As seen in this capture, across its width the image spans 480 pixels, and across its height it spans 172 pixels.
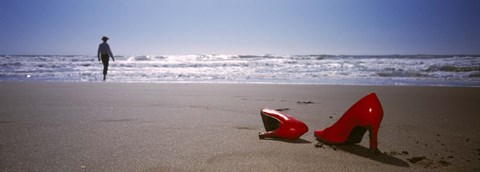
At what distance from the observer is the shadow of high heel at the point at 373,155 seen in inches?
68.0

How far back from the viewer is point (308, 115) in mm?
3402

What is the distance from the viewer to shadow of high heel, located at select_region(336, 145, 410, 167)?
1.73 metres

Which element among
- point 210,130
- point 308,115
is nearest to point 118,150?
point 210,130

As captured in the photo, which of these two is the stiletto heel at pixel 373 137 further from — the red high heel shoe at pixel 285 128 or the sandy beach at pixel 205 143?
the red high heel shoe at pixel 285 128

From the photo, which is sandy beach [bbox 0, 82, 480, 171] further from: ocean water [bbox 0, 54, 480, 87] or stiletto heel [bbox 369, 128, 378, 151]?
ocean water [bbox 0, 54, 480, 87]

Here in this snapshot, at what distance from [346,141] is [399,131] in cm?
90

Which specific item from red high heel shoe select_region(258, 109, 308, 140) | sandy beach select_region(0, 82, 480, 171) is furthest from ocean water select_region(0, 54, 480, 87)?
red high heel shoe select_region(258, 109, 308, 140)

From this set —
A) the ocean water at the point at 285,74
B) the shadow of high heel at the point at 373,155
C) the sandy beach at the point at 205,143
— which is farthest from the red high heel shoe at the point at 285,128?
the ocean water at the point at 285,74

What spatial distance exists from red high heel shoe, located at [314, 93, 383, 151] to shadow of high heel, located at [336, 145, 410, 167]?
0.14 ft

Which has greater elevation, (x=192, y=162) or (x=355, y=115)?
(x=355, y=115)

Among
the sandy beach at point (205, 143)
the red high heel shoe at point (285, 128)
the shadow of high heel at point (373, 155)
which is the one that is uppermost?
the red high heel shoe at point (285, 128)

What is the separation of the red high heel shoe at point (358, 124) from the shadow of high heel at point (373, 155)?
4 centimetres

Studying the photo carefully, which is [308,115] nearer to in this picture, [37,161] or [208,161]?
[208,161]

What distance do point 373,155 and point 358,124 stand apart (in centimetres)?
20
